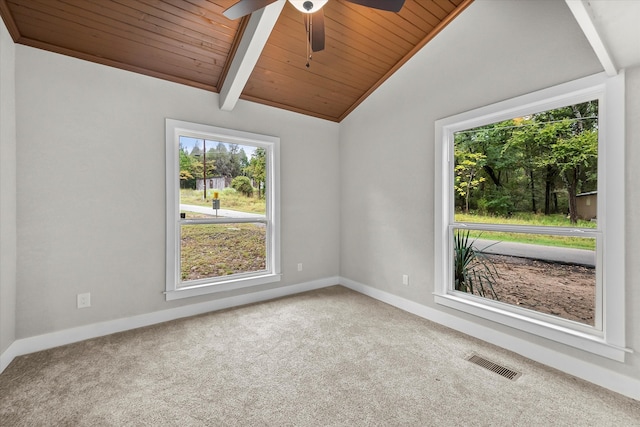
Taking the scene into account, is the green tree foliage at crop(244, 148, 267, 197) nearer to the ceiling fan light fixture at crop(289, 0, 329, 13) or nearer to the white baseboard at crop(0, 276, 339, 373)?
the white baseboard at crop(0, 276, 339, 373)

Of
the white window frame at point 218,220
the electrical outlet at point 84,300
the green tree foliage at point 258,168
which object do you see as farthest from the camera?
the green tree foliage at point 258,168

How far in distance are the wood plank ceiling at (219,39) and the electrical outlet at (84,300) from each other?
2.13 metres

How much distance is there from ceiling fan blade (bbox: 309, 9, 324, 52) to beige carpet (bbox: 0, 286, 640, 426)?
2528 mm

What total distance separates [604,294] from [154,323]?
12.5ft

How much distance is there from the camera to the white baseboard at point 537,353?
1867 millimetres

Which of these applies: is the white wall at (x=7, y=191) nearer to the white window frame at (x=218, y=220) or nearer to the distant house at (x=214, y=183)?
the white window frame at (x=218, y=220)

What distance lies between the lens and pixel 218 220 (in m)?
3.33

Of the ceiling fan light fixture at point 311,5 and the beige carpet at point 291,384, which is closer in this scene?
the beige carpet at point 291,384

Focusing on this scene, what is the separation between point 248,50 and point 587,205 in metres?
2.98

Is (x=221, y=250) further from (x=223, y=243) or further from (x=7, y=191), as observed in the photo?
(x=7, y=191)

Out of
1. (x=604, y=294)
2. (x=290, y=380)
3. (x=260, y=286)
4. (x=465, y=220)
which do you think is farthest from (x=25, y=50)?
(x=604, y=294)

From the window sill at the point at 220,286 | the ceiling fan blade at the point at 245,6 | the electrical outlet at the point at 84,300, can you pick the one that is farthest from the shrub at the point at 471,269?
the electrical outlet at the point at 84,300

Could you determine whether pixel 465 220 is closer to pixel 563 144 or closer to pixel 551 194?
pixel 551 194

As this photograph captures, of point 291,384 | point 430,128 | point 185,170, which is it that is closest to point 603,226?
point 430,128
